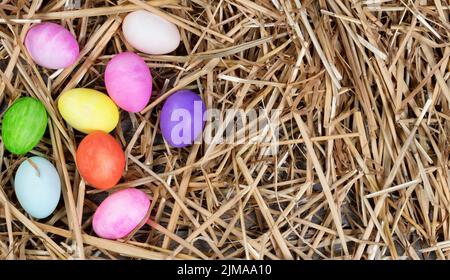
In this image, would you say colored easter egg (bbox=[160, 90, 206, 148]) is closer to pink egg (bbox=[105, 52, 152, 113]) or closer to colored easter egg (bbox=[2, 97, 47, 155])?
pink egg (bbox=[105, 52, 152, 113])

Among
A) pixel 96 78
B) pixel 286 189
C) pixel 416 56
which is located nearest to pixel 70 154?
pixel 96 78

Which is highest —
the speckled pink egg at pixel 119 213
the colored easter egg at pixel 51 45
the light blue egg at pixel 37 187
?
the colored easter egg at pixel 51 45

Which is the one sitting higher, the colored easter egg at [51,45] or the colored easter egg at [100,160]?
the colored easter egg at [51,45]

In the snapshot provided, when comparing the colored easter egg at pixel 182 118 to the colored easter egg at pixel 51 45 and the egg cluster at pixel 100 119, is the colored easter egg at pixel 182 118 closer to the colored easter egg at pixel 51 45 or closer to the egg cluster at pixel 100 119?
the egg cluster at pixel 100 119

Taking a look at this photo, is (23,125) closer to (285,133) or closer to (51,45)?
(51,45)

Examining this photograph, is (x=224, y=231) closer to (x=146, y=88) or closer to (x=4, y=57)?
(x=146, y=88)

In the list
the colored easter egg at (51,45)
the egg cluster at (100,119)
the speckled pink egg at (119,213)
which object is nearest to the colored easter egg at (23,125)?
the egg cluster at (100,119)
